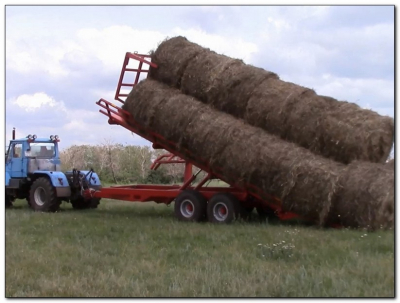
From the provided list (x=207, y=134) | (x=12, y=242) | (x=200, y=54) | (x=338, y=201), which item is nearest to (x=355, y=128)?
(x=338, y=201)

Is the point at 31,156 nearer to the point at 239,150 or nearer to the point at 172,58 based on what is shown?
the point at 172,58

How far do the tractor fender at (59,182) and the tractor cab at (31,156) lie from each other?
1.60 feet

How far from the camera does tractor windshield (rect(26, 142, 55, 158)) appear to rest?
48.6ft

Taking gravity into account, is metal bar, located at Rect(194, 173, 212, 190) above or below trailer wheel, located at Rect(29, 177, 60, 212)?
above

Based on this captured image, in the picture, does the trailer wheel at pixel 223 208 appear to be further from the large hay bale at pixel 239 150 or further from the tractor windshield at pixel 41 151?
the tractor windshield at pixel 41 151

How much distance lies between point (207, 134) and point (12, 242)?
3.80 metres

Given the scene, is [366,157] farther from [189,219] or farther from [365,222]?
[189,219]

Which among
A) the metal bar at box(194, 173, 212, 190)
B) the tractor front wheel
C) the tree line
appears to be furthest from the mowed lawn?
the tree line

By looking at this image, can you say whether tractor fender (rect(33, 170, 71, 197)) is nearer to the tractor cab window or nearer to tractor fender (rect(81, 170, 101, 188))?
tractor fender (rect(81, 170, 101, 188))

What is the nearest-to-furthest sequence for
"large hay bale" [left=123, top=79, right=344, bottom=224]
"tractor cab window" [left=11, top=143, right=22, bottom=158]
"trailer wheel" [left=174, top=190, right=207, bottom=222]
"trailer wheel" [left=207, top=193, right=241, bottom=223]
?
"large hay bale" [left=123, top=79, right=344, bottom=224] → "trailer wheel" [left=207, top=193, right=241, bottom=223] → "trailer wheel" [left=174, top=190, right=207, bottom=222] → "tractor cab window" [left=11, top=143, right=22, bottom=158]

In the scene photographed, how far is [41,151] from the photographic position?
1494cm

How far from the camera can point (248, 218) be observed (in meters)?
11.8

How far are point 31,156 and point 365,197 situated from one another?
8.25m

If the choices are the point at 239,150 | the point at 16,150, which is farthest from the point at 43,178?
the point at 239,150
